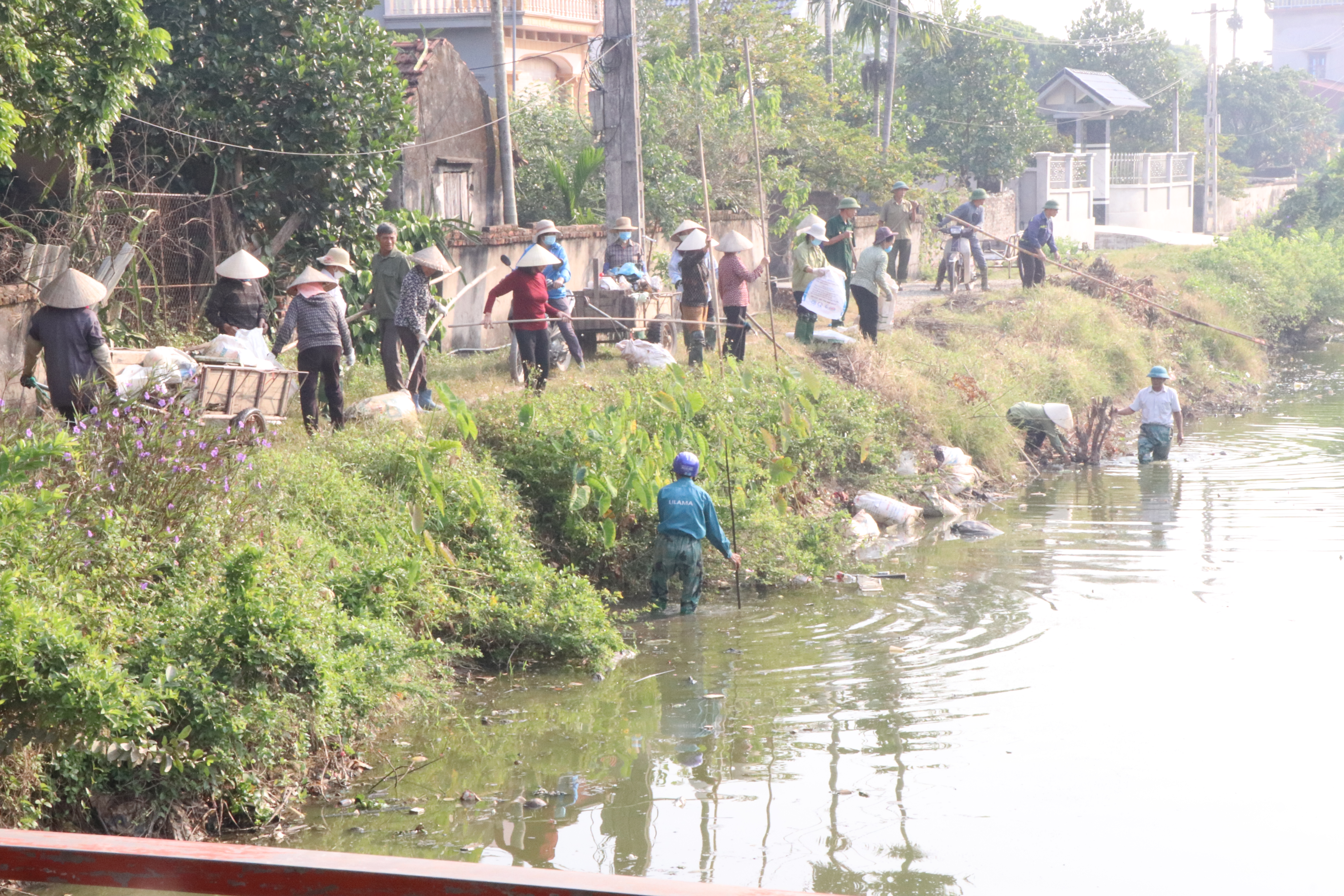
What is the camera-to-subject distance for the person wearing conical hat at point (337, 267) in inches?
403

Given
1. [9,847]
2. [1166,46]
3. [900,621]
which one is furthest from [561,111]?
[1166,46]

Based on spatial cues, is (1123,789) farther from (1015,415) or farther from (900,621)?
(1015,415)

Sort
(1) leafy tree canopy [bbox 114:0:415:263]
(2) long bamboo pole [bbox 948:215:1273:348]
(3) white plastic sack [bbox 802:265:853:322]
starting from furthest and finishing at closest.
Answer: (2) long bamboo pole [bbox 948:215:1273:348] < (3) white plastic sack [bbox 802:265:853:322] < (1) leafy tree canopy [bbox 114:0:415:263]

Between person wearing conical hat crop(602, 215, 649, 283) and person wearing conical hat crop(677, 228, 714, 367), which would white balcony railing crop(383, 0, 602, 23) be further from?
person wearing conical hat crop(677, 228, 714, 367)

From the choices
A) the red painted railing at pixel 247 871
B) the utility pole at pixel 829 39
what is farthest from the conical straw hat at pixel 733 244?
the utility pole at pixel 829 39

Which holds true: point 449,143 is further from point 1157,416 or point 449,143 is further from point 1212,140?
point 1212,140

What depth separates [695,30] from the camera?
22.3m

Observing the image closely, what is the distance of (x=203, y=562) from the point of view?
21.9 ft

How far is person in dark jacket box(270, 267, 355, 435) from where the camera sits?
9836 millimetres

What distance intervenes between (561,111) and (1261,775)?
15.9m

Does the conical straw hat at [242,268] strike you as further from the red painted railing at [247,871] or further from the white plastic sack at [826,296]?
the red painted railing at [247,871]

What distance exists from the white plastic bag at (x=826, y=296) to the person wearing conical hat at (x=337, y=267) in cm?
503

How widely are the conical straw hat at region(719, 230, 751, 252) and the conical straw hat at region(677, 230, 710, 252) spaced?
320 millimetres

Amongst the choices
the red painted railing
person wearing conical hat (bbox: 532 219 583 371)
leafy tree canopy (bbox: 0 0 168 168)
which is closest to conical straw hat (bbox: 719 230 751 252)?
person wearing conical hat (bbox: 532 219 583 371)
